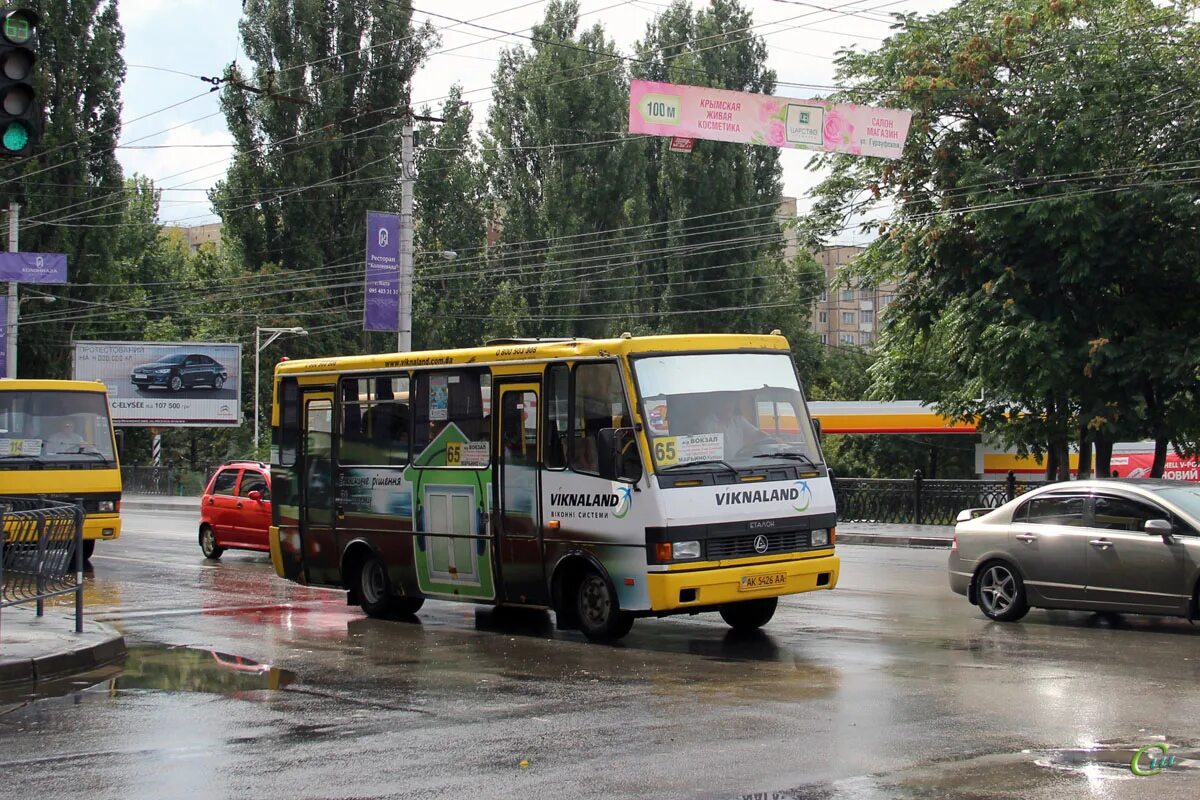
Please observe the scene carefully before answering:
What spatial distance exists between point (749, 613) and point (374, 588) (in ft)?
13.9

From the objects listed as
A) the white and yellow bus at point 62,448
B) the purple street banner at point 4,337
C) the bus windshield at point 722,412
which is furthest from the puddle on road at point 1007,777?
the purple street banner at point 4,337

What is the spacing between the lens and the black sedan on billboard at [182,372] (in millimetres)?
59375

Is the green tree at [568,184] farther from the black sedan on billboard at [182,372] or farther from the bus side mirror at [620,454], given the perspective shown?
the bus side mirror at [620,454]

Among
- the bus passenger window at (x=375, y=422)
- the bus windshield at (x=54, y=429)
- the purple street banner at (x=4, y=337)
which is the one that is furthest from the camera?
the purple street banner at (x=4, y=337)

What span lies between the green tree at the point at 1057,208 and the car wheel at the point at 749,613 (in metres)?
16.2

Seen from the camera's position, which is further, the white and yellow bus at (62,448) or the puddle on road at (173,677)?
the white and yellow bus at (62,448)

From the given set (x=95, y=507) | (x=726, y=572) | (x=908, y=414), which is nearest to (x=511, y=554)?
(x=726, y=572)

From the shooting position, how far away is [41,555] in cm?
1342

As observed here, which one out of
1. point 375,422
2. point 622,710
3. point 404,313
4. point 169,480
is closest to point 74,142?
point 169,480

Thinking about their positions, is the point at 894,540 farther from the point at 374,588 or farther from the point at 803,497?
the point at 803,497

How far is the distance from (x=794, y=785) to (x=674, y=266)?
53651mm

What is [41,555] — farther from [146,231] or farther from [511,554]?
[146,231]

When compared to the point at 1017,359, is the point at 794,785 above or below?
below

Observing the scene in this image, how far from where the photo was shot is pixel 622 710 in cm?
965
